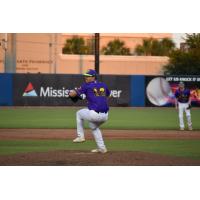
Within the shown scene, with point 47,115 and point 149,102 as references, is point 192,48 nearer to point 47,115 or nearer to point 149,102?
point 149,102

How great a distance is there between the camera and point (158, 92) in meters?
39.2

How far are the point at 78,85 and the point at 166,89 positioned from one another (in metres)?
5.20

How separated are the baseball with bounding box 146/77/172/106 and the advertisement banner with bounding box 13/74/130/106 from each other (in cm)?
136

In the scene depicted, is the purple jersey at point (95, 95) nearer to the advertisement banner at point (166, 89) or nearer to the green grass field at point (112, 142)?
the green grass field at point (112, 142)

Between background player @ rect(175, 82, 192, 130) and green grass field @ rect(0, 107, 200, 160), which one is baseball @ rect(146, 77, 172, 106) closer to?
green grass field @ rect(0, 107, 200, 160)

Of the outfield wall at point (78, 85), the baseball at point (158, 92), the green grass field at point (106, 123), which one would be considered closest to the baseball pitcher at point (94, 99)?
the green grass field at point (106, 123)

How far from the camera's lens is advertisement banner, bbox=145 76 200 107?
1542 inches

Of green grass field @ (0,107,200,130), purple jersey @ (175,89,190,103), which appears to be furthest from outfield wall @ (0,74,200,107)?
purple jersey @ (175,89,190,103)

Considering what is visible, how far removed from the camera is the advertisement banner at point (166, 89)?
A: 3916cm

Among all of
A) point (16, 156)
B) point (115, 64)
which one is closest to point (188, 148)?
point (16, 156)

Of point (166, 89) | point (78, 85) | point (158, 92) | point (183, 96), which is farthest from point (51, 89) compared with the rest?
point (183, 96)

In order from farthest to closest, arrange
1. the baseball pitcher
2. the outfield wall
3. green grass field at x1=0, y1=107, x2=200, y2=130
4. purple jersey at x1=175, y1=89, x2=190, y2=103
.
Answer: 1. the outfield wall
2. green grass field at x1=0, y1=107, x2=200, y2=130
3. purple jersey at x1=175, y1=89, x2=190, y2=103
4. the baseball pitcher

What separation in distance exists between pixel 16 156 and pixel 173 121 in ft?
48.6

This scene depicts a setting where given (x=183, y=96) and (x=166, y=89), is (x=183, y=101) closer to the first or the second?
(x=183, y=96)
